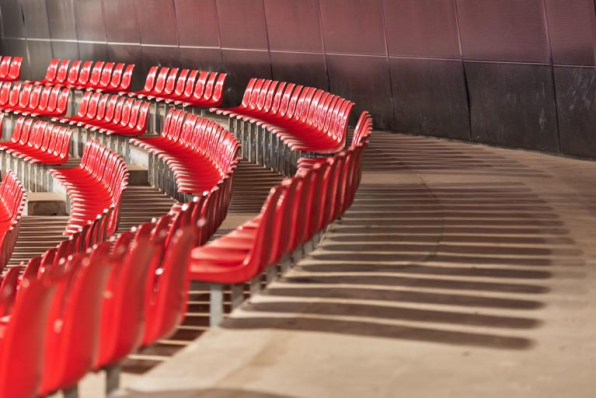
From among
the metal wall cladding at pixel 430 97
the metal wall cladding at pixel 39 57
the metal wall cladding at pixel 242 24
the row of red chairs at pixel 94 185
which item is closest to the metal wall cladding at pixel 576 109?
the metal wall cladding at pixel 430 97

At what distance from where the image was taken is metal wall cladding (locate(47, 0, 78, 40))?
8.95 meters

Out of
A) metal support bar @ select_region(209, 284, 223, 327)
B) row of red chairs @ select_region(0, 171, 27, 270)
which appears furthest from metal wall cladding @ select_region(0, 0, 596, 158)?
metal support bar @ select_region(209, 284, 223, 327)

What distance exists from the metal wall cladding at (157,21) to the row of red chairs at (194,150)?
2.51 metres

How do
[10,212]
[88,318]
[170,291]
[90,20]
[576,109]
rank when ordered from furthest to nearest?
1. [90,20]
2. [576,109]
3. [10,212]
4. [170,291]
5. [88,318]

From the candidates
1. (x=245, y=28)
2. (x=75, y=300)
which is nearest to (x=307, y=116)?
(x=245, y=28)

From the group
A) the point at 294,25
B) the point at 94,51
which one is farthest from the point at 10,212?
the point at 94,51

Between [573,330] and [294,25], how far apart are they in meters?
4.72

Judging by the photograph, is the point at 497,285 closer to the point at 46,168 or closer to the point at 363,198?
the point at 363,198

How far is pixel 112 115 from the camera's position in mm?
5953

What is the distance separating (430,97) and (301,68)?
1.28 meters

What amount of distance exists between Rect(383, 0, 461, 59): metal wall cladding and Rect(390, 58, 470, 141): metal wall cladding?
0.06 m

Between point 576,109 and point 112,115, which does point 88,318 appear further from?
point 112,115

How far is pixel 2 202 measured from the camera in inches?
184

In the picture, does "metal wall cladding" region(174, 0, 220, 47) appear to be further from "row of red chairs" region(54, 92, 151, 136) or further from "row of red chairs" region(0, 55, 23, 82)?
"row of red chairs" region(0, 55, 23, 82)
